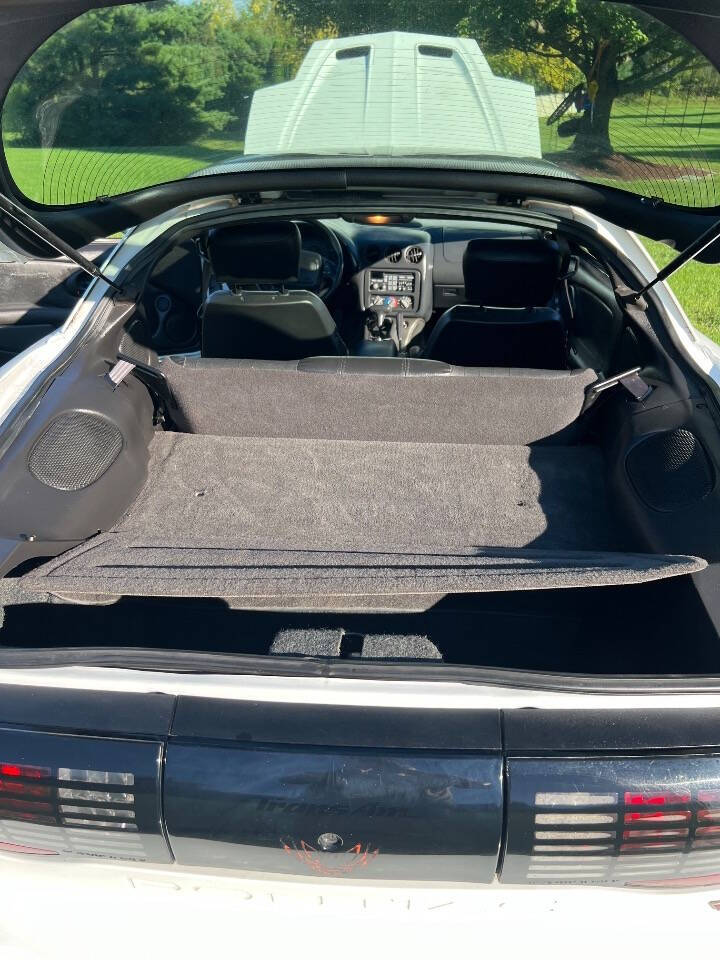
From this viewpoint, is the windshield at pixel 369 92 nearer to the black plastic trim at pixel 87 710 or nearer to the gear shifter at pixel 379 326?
the gear shifter at pixel 379 326

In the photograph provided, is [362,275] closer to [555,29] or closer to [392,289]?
[392,289]

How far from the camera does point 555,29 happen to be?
193cm

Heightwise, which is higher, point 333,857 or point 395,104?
point 395,104

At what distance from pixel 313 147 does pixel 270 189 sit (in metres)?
0.27

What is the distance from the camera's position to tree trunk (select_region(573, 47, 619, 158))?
1970 millimetres

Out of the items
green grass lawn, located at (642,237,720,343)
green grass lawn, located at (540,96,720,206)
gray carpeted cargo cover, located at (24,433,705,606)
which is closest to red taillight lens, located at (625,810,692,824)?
gray carpeted cargo cover, located at (24,433,705,606)

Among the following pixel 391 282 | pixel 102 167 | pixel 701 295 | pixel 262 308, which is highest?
pixel 102 167

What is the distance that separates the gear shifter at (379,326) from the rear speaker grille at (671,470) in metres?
1.81

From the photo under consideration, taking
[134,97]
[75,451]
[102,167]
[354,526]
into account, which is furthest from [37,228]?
[354,526]

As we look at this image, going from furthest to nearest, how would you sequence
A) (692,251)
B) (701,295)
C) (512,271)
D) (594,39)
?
(701,295)
(512,271)
(692,251)
(594,39)

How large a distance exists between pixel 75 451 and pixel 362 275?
2.14 meters

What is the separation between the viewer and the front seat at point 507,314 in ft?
9.05

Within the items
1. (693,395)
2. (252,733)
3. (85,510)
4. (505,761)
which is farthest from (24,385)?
(693,395)

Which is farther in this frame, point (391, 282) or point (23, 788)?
point (391, 282)
